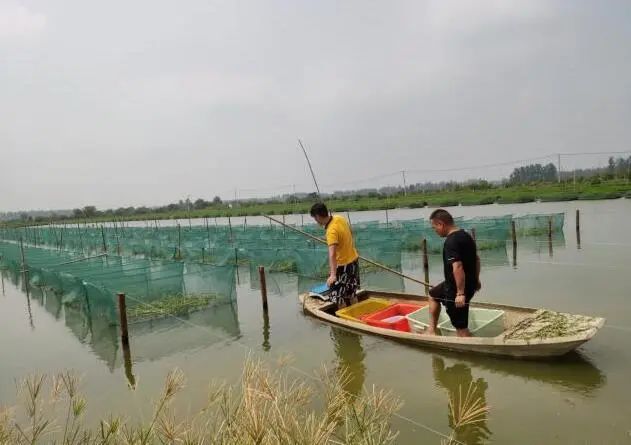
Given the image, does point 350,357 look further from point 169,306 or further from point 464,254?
point 169,306

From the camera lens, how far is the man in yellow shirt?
573cm

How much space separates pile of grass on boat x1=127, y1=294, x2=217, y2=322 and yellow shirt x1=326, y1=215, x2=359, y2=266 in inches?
107

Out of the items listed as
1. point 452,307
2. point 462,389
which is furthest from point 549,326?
point 462,389

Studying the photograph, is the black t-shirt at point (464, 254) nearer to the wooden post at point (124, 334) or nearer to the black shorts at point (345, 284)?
the black shorts at point (345, 284)

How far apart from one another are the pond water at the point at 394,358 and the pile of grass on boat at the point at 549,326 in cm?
32

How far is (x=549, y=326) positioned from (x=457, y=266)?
1261 mm

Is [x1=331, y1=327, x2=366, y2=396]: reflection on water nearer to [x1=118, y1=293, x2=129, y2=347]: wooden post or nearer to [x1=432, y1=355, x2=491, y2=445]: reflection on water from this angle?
[x1=432, y1=355, x2=491, y2=445]: reflection on water

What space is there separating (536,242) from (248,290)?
8.99m

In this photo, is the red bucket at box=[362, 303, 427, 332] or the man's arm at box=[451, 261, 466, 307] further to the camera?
the red bucket at box=[362, 303, 427, 332]

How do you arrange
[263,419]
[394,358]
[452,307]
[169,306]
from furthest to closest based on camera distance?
[169,306] → [394,358] → [452,307] → [263,419]

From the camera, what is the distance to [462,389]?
443 cm

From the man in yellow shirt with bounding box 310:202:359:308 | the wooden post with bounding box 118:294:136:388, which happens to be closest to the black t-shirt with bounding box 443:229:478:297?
the man in yellow shirt with bounding box 310:202:359:308

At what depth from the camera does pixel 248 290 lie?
10.3m

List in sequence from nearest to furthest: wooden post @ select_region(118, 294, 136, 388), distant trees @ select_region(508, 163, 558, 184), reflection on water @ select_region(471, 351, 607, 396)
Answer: reflection on water @ select_region(471, 351, 607, 396)
wooden post @ select_region(118, 294, 136, 388)
distant trees @ select_region(508, 163, 558, 184)
